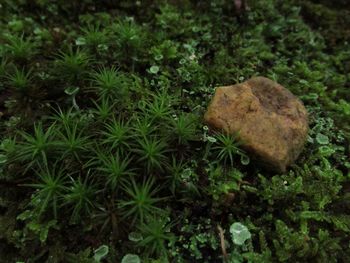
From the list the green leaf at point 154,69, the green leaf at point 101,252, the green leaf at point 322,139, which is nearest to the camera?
the green leaf at point 101,252

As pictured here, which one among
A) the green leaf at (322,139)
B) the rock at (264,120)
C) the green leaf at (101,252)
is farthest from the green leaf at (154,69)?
the green leaf at (101,252)

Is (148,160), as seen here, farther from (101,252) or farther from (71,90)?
(71,90)

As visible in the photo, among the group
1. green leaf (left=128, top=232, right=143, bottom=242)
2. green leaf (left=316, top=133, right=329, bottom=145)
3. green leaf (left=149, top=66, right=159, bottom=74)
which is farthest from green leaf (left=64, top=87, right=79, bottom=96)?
green leaf (left=316, top=133, right=329, bottom=145)

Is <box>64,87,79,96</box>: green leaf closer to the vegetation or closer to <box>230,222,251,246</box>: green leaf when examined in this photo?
the vegetation

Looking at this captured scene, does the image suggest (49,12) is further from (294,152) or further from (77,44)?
(294,152)

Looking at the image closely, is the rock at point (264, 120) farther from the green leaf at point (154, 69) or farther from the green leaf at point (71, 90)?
the green leaf at point (71, 90)

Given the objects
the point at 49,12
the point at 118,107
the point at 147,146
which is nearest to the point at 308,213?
the point at 147,146
